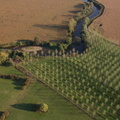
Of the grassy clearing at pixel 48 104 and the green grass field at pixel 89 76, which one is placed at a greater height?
the green grass field at pixel 89 76

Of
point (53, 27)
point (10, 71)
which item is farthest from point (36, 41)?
point (53, 27)

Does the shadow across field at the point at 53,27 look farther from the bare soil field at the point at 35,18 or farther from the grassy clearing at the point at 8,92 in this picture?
the grassy clearing at the point at 8,92

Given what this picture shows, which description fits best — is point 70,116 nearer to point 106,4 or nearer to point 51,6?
point 51,6

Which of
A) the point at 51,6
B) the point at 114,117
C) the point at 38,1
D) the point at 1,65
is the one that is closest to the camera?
the point at 114,117

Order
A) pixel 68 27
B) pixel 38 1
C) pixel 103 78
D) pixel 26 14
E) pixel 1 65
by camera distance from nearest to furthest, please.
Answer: pixel 103 78
pixel 1 65
pixel 68 27
pixel 26 14
pixel 38 1

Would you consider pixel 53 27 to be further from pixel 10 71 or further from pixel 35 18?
pixel 10 71

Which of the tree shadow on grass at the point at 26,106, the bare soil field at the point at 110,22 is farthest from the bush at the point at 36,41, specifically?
the tree shadow on grass at the point at 26,106

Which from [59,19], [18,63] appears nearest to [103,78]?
[18,63]

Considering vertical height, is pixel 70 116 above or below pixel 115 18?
below
